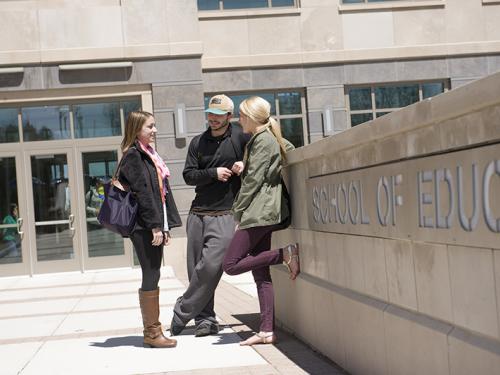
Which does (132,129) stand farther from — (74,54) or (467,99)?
(74,54)

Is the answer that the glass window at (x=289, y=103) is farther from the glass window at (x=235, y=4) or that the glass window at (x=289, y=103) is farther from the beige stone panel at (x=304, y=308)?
the beige stone panel at (x=304, y=308)

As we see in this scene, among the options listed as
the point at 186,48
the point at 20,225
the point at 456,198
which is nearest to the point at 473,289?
the point at 456,198

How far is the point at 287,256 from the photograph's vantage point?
6.10 meters

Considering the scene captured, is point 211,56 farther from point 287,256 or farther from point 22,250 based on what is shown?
point 287,256

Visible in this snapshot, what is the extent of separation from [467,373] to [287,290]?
3463 millimetres

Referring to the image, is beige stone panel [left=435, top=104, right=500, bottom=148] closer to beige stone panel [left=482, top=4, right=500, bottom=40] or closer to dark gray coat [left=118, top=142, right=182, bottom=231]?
dark gray coat [left=118, top=142, right=182, bottom=231]

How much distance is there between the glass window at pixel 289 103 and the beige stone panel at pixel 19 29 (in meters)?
4.85

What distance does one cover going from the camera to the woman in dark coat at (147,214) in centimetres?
605

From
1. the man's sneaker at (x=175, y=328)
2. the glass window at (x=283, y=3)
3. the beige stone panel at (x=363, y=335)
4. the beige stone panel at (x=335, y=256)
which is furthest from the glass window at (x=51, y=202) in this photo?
the beige stone panel at (x=363, y=335)

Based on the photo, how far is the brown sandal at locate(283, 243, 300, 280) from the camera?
610 centimetres

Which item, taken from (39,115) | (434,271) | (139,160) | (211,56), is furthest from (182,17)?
(434,271)

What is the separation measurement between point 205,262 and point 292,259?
79 centimetres

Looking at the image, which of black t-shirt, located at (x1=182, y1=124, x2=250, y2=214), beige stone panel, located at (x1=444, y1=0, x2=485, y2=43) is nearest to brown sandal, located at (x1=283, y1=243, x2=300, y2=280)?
black t-shirt, located at (x1=182, y1=124, x2=250, y2=214)

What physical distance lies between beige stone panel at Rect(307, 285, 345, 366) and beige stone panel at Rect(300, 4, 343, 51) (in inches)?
416
